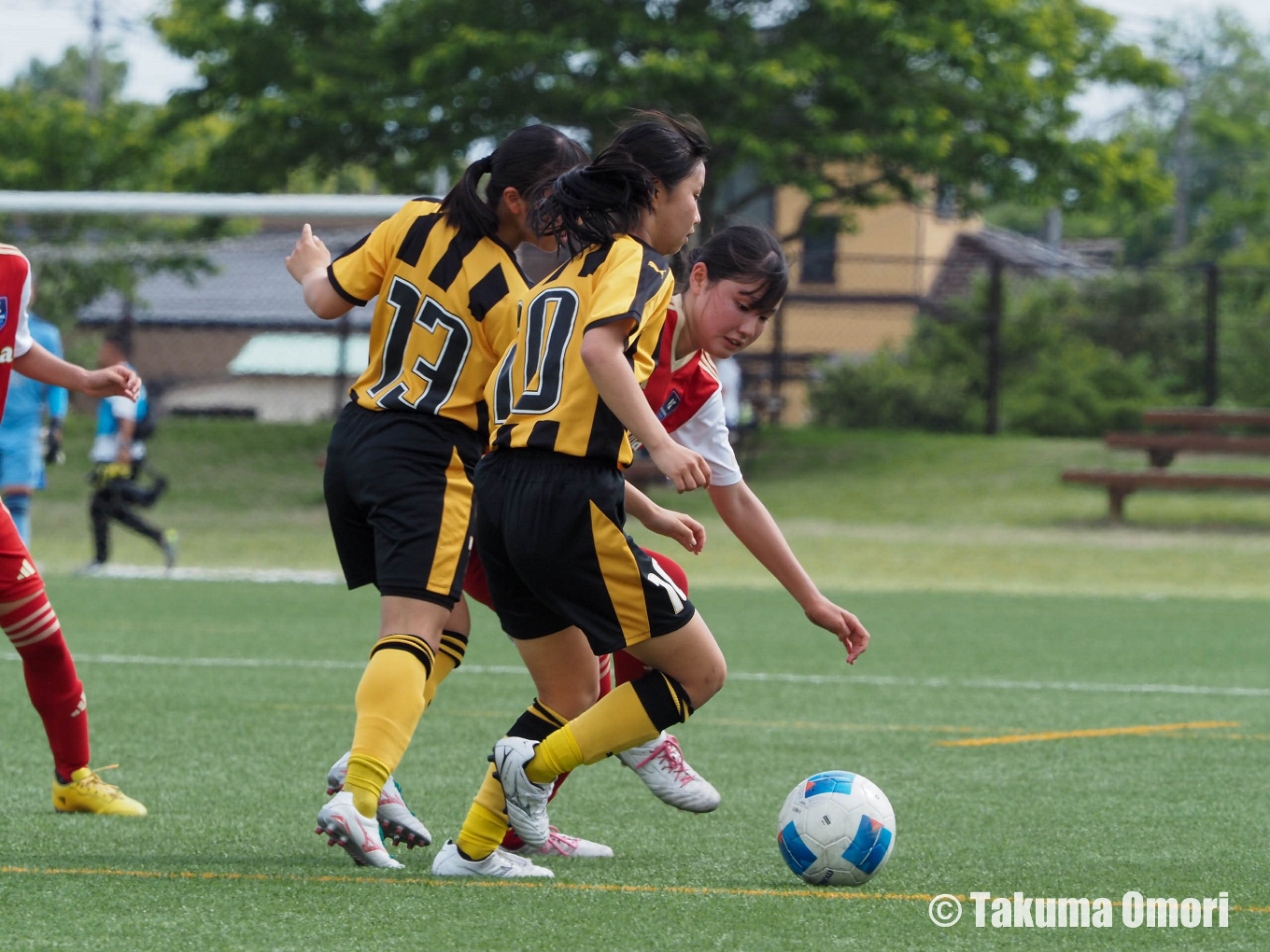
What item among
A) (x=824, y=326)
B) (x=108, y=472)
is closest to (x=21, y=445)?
(x=108, y=472)

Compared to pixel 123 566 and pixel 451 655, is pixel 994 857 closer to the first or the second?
pixel 451 655

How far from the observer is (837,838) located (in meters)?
3.69

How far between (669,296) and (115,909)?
1.72 m

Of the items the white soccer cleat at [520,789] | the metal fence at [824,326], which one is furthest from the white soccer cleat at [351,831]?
the metal fence at [824,326]

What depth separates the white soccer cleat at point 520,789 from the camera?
12.2 feet

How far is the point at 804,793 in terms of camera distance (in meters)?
3.87

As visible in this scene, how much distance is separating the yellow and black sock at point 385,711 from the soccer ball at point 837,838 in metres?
0.92

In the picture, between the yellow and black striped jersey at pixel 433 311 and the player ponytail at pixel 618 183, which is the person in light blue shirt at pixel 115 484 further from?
the player ponytail at pixel 618 183

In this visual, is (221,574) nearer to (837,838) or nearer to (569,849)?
(569,849)

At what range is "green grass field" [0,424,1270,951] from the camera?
330 cm

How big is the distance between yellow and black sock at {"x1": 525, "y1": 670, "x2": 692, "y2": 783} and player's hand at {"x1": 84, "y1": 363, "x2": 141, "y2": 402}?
5.80 ft

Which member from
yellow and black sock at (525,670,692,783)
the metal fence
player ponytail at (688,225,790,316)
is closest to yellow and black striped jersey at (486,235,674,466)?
player ponytail at (688,225,790,316)

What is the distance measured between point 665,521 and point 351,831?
1015 millimetres

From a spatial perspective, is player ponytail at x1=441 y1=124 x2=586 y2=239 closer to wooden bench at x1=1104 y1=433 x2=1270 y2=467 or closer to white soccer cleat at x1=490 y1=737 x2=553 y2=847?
white soccer cleat at x1=490 y1=737 x2=553 y2=847
